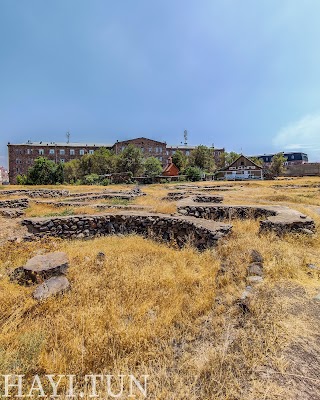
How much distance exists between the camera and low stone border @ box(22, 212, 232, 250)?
26.1 feet

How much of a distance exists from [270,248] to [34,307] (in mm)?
5555

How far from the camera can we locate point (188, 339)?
332cm

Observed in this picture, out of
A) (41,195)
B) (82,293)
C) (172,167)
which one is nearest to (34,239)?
(82,293)

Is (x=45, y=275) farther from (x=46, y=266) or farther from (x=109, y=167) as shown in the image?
(x=109, y=167)

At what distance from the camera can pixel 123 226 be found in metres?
9.49

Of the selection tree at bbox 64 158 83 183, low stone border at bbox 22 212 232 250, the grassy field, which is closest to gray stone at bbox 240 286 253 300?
the grassy field

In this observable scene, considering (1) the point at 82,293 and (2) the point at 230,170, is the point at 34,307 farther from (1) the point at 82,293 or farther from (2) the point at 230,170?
(2) the point at 230,170

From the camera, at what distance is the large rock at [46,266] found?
4789 mm

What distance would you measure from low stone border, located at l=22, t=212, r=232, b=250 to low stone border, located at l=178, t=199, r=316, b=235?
1653 millimetres

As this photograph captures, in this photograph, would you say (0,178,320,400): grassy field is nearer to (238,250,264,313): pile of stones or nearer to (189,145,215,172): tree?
(238,250,264,313): pile of stones

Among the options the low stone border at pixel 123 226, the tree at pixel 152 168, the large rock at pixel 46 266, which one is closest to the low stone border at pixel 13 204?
the low stone border at pixel 123 226

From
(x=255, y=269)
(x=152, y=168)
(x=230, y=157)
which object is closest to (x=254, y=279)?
(x=255, y=269)

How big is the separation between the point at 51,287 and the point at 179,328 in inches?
95.6

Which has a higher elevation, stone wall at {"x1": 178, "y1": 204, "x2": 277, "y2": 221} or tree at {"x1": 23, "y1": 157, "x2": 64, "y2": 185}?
tree at {"x1": 23, "y1": 157, "x2": 64, "y2": 185}
